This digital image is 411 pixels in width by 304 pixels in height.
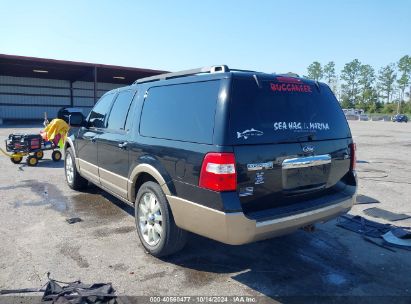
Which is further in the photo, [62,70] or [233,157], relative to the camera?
[62,70]

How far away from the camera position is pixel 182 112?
373 centimetres

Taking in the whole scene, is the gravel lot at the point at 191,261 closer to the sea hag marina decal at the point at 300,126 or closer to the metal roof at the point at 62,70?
the sea hag marina decal at the point at 300,126

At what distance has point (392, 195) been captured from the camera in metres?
7.16

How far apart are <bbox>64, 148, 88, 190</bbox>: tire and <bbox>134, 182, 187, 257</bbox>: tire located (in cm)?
313

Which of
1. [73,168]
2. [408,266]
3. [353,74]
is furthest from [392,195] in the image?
[353,74]

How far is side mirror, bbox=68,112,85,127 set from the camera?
595cm

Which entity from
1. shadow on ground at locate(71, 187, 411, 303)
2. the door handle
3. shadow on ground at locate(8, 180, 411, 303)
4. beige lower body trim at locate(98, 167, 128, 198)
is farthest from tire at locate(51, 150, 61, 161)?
shadow on ground at locate(71, 187, 411, 303)

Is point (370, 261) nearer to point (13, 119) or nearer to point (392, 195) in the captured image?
point (392, 195)

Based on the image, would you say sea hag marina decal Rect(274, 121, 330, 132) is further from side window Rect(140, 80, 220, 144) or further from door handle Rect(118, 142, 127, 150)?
door handle Rect(118, 142, 127, 150)

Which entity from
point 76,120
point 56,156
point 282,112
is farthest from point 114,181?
point 56,156

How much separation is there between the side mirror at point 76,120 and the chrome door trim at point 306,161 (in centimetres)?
402

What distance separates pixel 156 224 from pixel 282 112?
1896 mm

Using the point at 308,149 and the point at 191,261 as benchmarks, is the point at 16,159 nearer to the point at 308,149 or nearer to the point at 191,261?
the point at 191,261

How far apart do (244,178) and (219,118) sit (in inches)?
23.3
